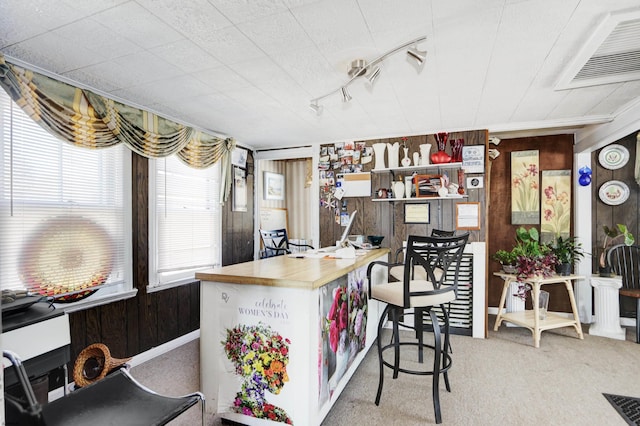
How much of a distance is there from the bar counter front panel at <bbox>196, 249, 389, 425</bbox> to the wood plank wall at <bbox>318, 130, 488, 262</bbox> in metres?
1.97

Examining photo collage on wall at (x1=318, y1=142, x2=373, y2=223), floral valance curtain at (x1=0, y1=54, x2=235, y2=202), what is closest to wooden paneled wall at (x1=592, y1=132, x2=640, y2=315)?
photo collage on wall at (x1=318, y1=142, x2=373, y2=223)

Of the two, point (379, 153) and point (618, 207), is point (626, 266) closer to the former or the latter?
point (618, 207)

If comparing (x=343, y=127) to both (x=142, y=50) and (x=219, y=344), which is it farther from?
(x=219, y=344)

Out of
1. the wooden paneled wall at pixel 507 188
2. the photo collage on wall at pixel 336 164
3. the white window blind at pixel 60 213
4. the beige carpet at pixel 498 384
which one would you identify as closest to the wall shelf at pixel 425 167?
the photo collage on wall at pixel 336 164

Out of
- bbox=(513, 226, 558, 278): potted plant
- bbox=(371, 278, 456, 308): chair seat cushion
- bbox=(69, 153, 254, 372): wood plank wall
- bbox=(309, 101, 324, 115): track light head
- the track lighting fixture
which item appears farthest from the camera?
bbox=(513, 226, 558, 278): potted plant

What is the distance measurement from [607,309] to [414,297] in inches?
113

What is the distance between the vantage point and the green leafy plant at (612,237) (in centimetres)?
348

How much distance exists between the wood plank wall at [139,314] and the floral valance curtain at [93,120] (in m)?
0.25

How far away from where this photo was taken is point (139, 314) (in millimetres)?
2998

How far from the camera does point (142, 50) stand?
6.77ft

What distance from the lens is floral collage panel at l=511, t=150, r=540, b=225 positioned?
4141mm

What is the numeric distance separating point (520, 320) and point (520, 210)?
142 cm

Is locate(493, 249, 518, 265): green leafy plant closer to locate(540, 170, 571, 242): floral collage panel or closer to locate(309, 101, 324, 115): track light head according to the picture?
locate(540, 170, 571, 242): floral collage panel

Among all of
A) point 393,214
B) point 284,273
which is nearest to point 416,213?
point 393,214
